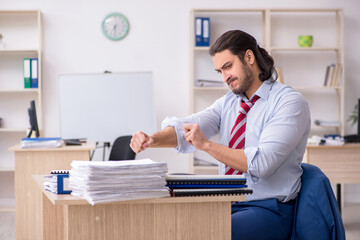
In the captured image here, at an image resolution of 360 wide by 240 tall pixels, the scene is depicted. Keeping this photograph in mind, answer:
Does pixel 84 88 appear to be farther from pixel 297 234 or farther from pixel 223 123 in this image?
pixel 297 234

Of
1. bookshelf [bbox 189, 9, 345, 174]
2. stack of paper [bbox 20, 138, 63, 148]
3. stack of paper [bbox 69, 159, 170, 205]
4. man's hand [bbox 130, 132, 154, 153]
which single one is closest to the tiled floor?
stack of paper [bbox 20, 138, 63, 148]

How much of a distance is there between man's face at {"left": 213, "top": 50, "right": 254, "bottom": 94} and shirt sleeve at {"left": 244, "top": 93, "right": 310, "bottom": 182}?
0.19 meters

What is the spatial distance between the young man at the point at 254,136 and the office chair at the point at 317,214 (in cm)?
5

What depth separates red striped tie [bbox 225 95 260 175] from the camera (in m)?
2.10

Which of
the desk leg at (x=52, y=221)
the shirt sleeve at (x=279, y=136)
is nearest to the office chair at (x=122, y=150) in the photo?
the desk leg at (x=52, y=221)

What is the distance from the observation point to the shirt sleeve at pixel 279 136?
5.90ft

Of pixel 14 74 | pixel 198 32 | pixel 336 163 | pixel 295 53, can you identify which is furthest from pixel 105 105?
pixel 336 163

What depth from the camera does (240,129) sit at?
6.96 feet

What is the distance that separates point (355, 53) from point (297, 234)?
4334 mm

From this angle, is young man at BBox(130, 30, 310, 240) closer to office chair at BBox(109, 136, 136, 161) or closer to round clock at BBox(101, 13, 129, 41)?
office chair at BBox(109, 136, 136, 161)

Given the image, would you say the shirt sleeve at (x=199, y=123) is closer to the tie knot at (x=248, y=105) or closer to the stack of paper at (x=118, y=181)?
the tie knot at (x=248, y=105)

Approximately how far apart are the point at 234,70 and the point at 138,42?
3654 millimetres

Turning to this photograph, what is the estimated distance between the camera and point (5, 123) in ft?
18.2

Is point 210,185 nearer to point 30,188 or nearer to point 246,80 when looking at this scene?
point 246,80
